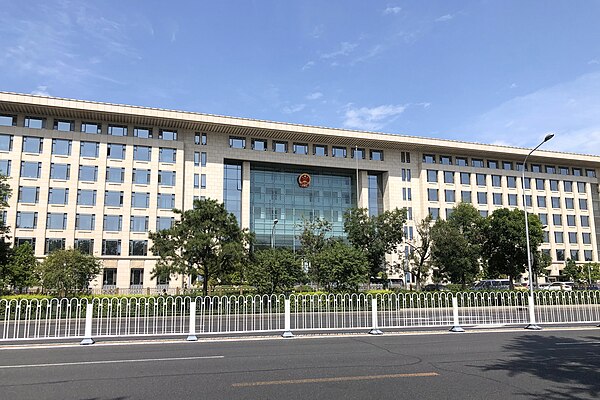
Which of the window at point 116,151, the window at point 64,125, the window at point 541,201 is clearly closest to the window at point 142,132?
the window at point 116,151

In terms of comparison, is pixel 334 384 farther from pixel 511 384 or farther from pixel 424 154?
pixel 424 154

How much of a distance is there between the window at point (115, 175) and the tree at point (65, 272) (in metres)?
18.8

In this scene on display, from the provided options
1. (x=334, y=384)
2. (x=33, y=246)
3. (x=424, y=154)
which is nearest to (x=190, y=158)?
(x=33, y=246)

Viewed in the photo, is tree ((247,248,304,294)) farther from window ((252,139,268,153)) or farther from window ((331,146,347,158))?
window ((331,146,347,158))

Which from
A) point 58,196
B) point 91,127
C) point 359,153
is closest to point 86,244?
point 58,196

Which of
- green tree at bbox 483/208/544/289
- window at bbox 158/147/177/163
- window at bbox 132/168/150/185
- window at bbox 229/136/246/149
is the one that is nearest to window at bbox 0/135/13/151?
window at bbox 132/168/150/185

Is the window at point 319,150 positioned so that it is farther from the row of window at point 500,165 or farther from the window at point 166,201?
the window at point 166,201

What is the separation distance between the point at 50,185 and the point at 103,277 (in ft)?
34.4

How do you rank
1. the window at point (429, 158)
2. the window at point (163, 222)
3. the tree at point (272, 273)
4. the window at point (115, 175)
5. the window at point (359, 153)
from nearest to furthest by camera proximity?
1. the tree at point (272, 273)
2. the window at point (115, 175)
3. the window at point (163, 222)
4. the window at point (359, 153)
5. the window at point (429, 158)

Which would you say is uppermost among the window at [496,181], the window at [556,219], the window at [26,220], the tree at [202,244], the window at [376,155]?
the window at [376,155]

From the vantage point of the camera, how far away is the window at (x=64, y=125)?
47.3 metres

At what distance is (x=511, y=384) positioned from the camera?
293 inches

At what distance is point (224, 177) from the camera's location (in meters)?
53.2

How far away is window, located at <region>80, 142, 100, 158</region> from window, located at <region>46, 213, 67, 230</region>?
6.48 m
